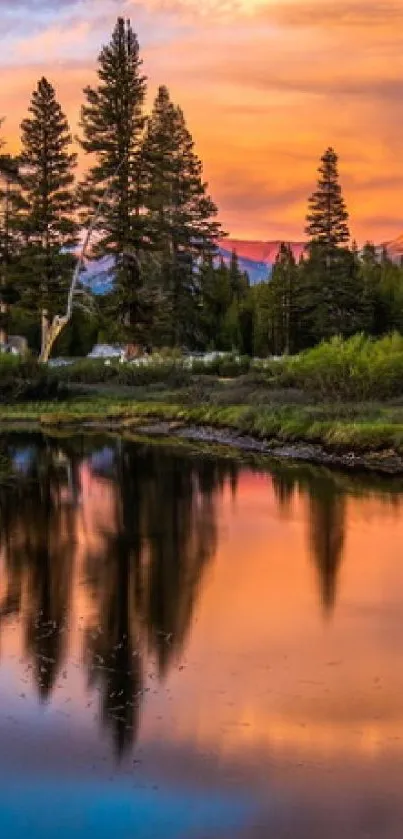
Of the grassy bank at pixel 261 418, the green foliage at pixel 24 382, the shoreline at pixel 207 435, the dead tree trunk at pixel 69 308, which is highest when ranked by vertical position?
the dead tree trunk at pixel 69 308

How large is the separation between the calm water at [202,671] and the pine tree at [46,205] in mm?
31292

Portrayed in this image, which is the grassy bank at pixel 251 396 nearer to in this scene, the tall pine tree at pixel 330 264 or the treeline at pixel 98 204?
the treeline at pixel 98 204

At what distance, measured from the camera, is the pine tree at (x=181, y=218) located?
167 feet

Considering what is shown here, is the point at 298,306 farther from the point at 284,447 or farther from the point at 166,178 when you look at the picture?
the point at 284,447

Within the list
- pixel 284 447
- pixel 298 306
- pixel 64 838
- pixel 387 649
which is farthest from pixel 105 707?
pixel 298 306

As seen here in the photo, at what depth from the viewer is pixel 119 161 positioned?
44.9 metres

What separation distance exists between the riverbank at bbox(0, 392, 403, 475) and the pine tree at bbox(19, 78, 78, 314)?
12.5 meters

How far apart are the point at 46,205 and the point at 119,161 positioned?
3.69 metres

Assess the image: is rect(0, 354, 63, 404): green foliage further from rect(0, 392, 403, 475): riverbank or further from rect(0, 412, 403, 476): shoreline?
rect(0, 412, 403, 476): shoreline

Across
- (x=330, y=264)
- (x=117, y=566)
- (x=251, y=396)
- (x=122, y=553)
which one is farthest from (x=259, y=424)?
(x=330, y=264)

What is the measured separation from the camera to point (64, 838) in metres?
5.29

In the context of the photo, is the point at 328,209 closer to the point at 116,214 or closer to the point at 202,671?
the point at 116,214

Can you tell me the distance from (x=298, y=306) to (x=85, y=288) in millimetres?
16066

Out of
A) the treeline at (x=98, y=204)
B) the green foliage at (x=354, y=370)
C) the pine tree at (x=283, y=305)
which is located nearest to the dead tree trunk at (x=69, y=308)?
the treeline at (x=98, y=204)
